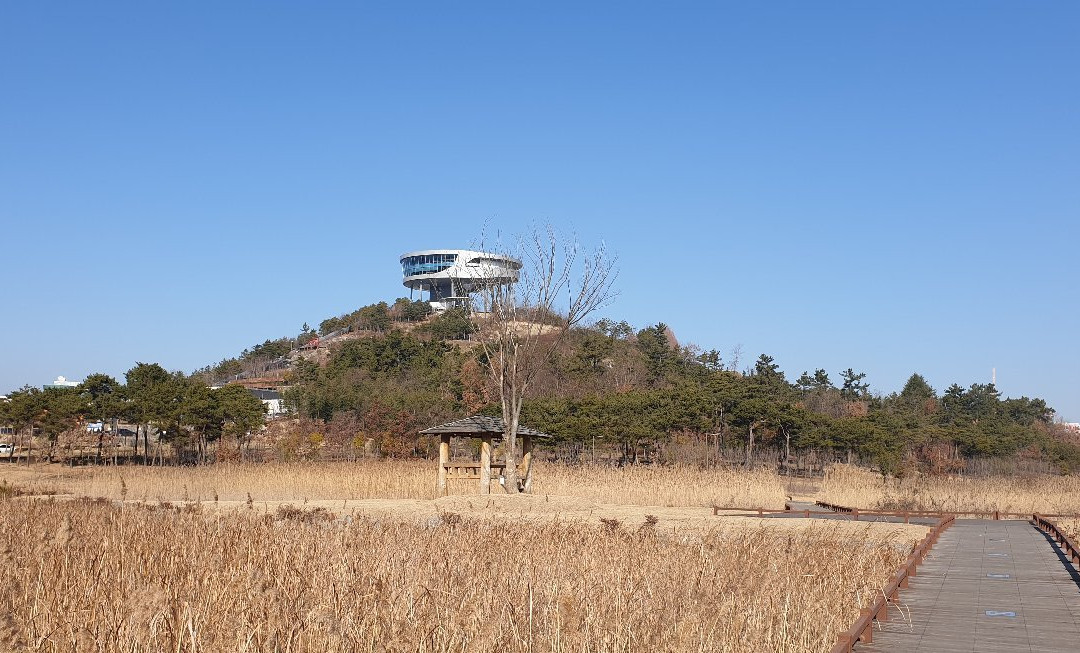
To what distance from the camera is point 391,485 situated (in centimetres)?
2675

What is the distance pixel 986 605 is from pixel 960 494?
20782 mm

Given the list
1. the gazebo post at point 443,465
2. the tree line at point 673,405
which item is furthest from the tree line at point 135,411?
the gazebo post at point 443,465

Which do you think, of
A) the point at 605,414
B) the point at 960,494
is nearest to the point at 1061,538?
the point at 960,494

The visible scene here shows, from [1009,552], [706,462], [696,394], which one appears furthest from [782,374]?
[1009,552]

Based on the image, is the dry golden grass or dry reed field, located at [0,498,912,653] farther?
the dry golden grass

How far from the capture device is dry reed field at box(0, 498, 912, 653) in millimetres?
5668

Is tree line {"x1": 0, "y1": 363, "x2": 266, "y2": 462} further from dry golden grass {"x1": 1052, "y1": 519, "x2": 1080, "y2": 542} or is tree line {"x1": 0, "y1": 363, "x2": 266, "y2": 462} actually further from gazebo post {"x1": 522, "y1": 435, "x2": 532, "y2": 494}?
dry golden grass {"x1": 1052, "y1": 519, "x2": 1080, "y2": 542}

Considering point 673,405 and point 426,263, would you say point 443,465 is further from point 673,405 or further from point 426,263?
point 426,263

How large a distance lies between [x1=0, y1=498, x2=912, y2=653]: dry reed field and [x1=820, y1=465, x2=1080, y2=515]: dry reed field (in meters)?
15.0

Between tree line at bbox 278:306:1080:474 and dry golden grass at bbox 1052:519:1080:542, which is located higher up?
tree line at bbox 278:306:1080:474

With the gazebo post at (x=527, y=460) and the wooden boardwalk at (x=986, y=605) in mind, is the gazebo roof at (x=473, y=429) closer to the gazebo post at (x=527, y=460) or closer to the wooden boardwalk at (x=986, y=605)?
the gazebo post at (x=527, y=460)

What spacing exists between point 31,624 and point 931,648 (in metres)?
6.08

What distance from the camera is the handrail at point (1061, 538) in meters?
13.1

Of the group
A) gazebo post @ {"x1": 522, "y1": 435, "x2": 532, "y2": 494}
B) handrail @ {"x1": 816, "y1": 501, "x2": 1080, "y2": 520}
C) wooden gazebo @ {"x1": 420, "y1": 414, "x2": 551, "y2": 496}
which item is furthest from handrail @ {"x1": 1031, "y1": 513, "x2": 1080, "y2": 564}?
wooden gazebo @ {"x1": 420, "y1": 414, "x2": 551, "y2": 496}
